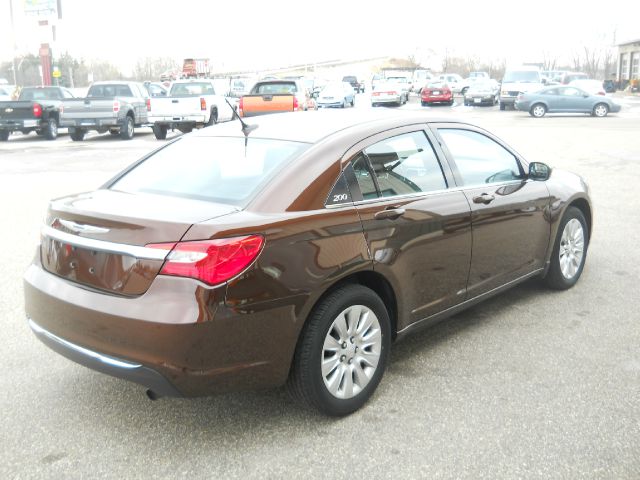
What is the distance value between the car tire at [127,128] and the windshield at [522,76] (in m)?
21.8

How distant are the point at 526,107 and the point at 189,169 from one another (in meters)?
29.1

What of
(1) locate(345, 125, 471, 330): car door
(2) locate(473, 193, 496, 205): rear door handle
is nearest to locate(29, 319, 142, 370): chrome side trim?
(1) locate(345, 125, 471, 330): car door

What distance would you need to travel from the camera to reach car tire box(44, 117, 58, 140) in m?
22.5

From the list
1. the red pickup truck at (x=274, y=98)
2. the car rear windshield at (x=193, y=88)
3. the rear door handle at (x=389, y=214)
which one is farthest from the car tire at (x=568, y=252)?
the car rear windshield at (x=193, y=88)

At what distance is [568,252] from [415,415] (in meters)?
2.72

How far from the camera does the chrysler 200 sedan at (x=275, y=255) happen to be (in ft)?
10.2

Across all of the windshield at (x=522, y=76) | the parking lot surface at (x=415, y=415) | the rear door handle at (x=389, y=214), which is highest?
the windshield at (x=522, y=76)

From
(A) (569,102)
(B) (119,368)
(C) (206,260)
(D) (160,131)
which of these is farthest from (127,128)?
(C) (206,260)

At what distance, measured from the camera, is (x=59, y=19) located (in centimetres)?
5769

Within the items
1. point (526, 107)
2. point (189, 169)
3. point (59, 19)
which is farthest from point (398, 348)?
point (59, 19)

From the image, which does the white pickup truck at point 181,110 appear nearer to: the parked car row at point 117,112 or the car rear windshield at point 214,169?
the parked car row at point 117,112

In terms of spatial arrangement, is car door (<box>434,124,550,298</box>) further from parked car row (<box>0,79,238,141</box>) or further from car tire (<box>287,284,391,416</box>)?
parked car row (<box>0,79,238,141</box>)

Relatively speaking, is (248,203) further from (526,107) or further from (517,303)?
(526,107)

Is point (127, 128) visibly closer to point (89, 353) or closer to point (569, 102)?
point (569, 102)
